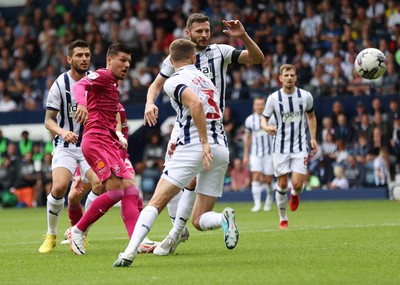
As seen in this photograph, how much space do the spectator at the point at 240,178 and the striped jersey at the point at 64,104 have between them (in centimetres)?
1312

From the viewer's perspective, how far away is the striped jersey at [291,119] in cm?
1570

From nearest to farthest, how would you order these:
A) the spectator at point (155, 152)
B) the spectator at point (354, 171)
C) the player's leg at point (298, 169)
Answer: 1. the player's leg at point (298, 169)
2. the spectator at point (354, 171)
3. the spectator at point (155, 152)

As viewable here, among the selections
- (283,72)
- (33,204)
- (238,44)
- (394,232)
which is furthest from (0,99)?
(394,232)

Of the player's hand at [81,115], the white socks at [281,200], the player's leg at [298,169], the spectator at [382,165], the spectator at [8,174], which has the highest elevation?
the player's hand at [81,115]

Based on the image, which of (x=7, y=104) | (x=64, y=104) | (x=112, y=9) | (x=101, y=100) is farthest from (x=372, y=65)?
(x=112, y=9)

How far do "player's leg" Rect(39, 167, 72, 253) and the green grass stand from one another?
0.14 m

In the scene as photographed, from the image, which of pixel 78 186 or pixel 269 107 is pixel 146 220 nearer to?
pixel 78 186

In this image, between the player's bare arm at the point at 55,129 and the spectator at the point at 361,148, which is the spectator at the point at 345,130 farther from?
the player's bare arm at the point at 55,129

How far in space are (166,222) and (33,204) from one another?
10.1 m

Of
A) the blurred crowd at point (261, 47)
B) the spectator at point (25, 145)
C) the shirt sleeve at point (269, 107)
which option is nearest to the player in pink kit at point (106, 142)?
the shirt sleeve at point (269, 107)

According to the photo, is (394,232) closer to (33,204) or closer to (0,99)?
(33,204)

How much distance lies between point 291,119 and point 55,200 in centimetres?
535

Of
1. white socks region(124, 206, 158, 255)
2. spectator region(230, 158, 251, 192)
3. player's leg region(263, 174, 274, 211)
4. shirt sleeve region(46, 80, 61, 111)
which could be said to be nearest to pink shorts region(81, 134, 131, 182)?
shirt sleeve region(46, 80, 61, 111)

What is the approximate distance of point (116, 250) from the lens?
11461mm
